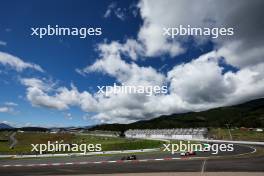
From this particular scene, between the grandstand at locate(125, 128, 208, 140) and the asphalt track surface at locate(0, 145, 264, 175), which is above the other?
the grandstand at locate(125, 128, 208, 140)

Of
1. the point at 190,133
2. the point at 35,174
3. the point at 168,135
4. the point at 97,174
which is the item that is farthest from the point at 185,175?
the point at 168,135

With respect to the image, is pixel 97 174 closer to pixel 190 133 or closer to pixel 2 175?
pixel 2 175

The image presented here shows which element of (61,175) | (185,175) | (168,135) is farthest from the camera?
(168,135)

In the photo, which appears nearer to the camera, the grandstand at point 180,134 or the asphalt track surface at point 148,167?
the asphalt track surface at point 148,167

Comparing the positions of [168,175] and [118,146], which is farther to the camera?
[118,146]

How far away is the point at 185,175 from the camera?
33.1 meters

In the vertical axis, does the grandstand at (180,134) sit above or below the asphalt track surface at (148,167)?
above

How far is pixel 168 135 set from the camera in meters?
166

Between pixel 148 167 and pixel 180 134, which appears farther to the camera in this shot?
pixel 180 134

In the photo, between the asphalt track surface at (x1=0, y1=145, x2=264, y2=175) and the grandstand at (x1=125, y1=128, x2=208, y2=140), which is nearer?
the asphalt track surface at (x1=0, y1=145, x2=264, y2=175)

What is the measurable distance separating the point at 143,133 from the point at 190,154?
13104cm

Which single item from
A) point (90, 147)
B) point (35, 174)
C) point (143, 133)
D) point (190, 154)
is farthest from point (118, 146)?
point (143, 133)

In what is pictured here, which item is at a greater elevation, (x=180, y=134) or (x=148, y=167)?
(x=180, y=134)

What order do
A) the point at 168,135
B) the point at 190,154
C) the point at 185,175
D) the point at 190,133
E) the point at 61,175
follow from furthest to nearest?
the point at 168,135
the point at 190,133
the point at 190,154
the point at 61,175
the point at 185,175
